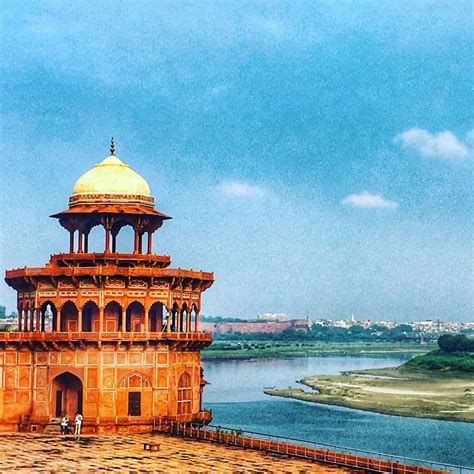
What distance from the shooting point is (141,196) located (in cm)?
4225

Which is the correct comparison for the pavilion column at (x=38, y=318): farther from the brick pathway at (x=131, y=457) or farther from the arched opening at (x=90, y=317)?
the brick pathway at (x=131, y=457)

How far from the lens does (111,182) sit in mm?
42000

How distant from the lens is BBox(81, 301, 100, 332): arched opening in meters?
41.0

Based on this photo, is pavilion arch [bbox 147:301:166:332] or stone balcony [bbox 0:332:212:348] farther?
pavilion arch [bbox 147:301:166:332]

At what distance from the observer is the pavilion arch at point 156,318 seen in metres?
42.3

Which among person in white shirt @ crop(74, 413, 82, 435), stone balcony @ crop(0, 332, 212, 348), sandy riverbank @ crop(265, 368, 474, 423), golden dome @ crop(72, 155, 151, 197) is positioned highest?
golden dome @ crop(72, 155, 151, 197)

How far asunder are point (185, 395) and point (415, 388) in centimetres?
6917

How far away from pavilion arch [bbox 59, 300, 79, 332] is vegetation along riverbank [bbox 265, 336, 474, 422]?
155 ft

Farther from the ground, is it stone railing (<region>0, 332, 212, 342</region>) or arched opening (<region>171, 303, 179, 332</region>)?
arched opening (<region>171, 303, 179, 332</region>)

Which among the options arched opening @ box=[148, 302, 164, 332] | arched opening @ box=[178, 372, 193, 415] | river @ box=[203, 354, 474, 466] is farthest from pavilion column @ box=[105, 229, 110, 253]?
river @ box=[203, 354, 474, 466]

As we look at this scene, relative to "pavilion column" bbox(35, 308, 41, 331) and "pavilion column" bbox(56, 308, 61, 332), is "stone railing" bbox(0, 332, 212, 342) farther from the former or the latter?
"pavilion column" bbox(35, 308, 41, 331)

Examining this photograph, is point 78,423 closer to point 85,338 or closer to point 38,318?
point 85,338

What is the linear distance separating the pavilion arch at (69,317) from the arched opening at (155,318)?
11.0 feet

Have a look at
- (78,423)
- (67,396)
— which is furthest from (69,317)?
(78,423)
